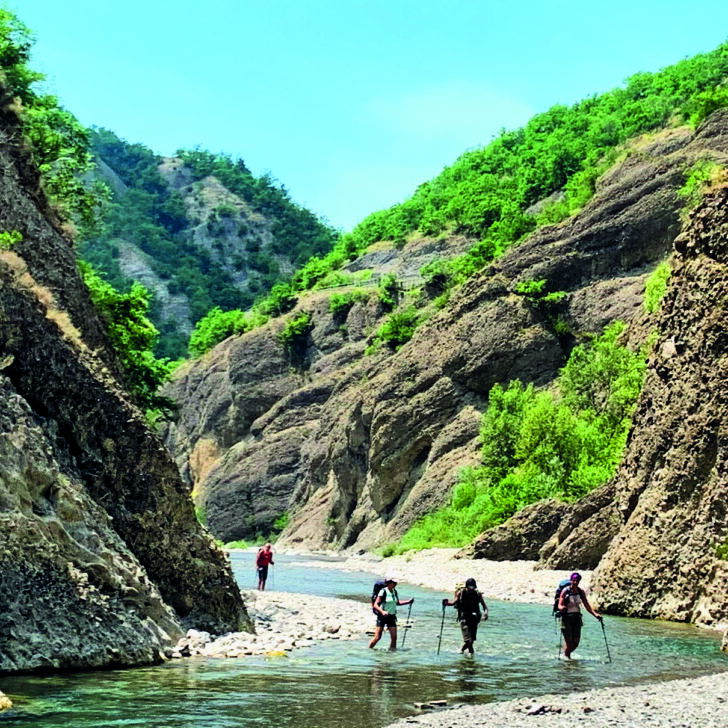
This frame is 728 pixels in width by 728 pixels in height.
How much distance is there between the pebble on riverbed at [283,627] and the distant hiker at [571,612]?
631cm

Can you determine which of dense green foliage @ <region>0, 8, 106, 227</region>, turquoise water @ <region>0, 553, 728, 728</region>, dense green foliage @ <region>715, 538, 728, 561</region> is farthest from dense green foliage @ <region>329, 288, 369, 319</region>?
dense green foliage @ <region>715, 538, 728, 561</region>

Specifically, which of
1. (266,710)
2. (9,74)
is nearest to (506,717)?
(266,710)

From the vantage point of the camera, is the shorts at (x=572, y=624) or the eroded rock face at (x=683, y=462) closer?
the shorts at (x=572, y=624)

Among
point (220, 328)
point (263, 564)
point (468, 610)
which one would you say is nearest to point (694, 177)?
point (263, 564)

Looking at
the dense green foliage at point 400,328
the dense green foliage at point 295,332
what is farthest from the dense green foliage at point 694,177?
the dense green foliage at point 295,332

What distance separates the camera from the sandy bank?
42500 mm

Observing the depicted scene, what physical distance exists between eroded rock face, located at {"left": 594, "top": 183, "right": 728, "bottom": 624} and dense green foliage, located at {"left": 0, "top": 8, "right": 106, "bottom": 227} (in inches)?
918

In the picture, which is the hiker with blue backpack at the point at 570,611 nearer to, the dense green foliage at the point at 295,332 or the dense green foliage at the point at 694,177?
the dense green foliage at the point at 694,177

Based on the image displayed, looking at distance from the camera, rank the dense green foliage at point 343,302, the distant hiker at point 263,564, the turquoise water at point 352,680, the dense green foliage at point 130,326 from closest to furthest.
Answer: the turquoise water at point 352,680
the distant hiker at point 263,564
the dense green foliage at point 130,326
the dense green foliage at point 343,302

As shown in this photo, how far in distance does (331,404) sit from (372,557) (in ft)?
115

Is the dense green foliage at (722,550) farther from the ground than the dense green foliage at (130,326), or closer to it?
closer to it

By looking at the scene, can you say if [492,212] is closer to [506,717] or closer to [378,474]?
[378,474]

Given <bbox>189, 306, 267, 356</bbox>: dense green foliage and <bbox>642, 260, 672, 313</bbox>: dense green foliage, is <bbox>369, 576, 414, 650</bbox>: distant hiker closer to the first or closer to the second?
<bbox>642, 260, 672, 313</bbox>: dense green foliage

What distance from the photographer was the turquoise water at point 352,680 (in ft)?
55.0
